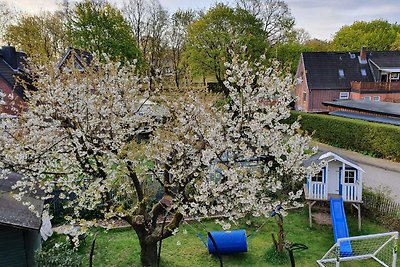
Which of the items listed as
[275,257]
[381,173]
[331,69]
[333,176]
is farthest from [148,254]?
[331,69]

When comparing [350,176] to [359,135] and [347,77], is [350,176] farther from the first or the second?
[347,77]

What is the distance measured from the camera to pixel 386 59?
3203cm

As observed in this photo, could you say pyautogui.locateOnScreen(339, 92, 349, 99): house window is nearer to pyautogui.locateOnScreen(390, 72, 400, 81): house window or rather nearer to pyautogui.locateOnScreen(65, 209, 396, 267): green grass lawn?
pyautogui.locateOnScreen(390, 72, 400, 81): house window

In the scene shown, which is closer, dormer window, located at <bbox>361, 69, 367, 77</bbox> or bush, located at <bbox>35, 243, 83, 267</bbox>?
bush, located at <bbox>35, 243, 83, 267</bbox>

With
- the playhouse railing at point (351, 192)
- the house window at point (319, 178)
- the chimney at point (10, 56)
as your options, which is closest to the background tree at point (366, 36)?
the playhouse railing at point (351, 192)

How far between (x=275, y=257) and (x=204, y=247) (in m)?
2.10

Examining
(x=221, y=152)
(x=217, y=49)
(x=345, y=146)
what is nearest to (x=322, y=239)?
(x=221, y=152)

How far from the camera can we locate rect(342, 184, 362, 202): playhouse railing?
11242mm

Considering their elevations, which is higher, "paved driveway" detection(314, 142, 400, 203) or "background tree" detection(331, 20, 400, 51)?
"background tree" detection(331, 20, 400, 51)

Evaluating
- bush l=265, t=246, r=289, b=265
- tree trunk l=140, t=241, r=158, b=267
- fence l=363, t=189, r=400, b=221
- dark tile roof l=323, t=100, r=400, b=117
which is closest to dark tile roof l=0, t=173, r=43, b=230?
tree trunk l=140, t=241, r=158, b=267

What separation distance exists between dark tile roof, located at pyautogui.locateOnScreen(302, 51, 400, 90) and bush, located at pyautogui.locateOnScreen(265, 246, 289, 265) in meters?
23.8

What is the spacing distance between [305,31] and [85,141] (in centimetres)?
4626

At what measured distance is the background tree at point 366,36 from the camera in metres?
44.5

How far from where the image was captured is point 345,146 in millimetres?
21719
